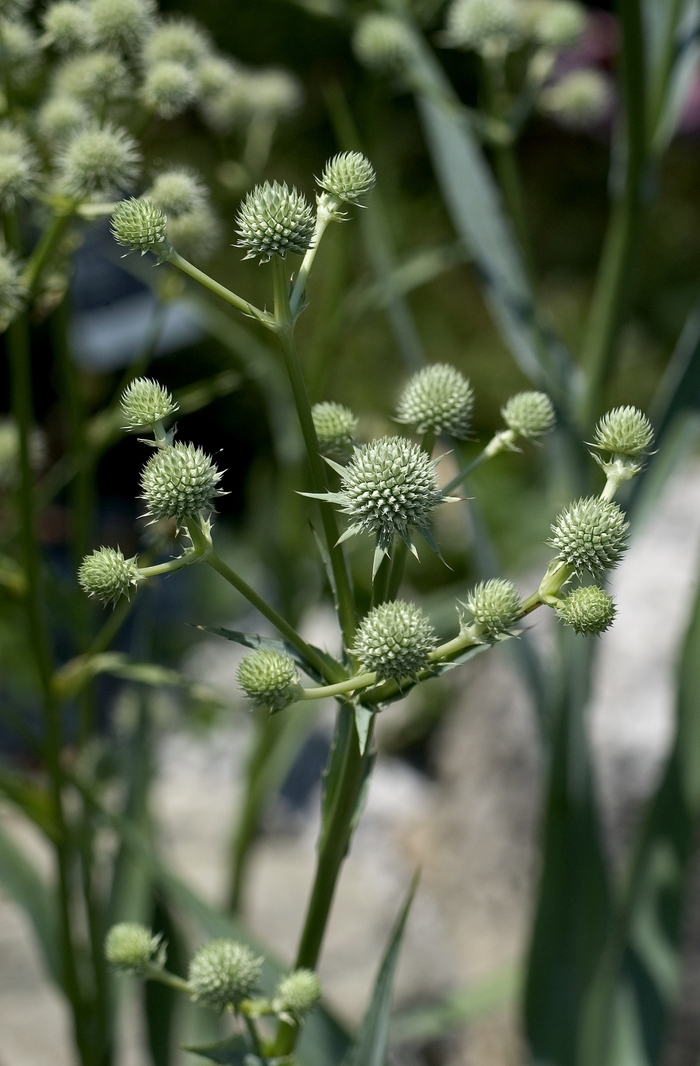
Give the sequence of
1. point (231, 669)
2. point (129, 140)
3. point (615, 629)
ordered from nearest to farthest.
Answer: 1. point (129, 140)
2. point (615, 629)
3. point (231, 669)

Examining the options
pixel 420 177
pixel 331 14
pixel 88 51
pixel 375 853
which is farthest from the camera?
pixel 420 177

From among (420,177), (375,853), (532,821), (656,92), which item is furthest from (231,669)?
(420,177)

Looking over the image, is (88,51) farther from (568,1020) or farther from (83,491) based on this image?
(568,1020)

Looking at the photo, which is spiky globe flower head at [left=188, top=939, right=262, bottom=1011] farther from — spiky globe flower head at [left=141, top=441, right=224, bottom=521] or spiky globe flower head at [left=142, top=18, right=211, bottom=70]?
spiky globe flower head at [left=142, top=18, right=211, bottom=70]

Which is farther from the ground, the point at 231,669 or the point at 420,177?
the point at 420,177

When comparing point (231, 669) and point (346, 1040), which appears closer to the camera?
point (346, 1040)

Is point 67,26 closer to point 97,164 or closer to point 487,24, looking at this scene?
point 97,164
